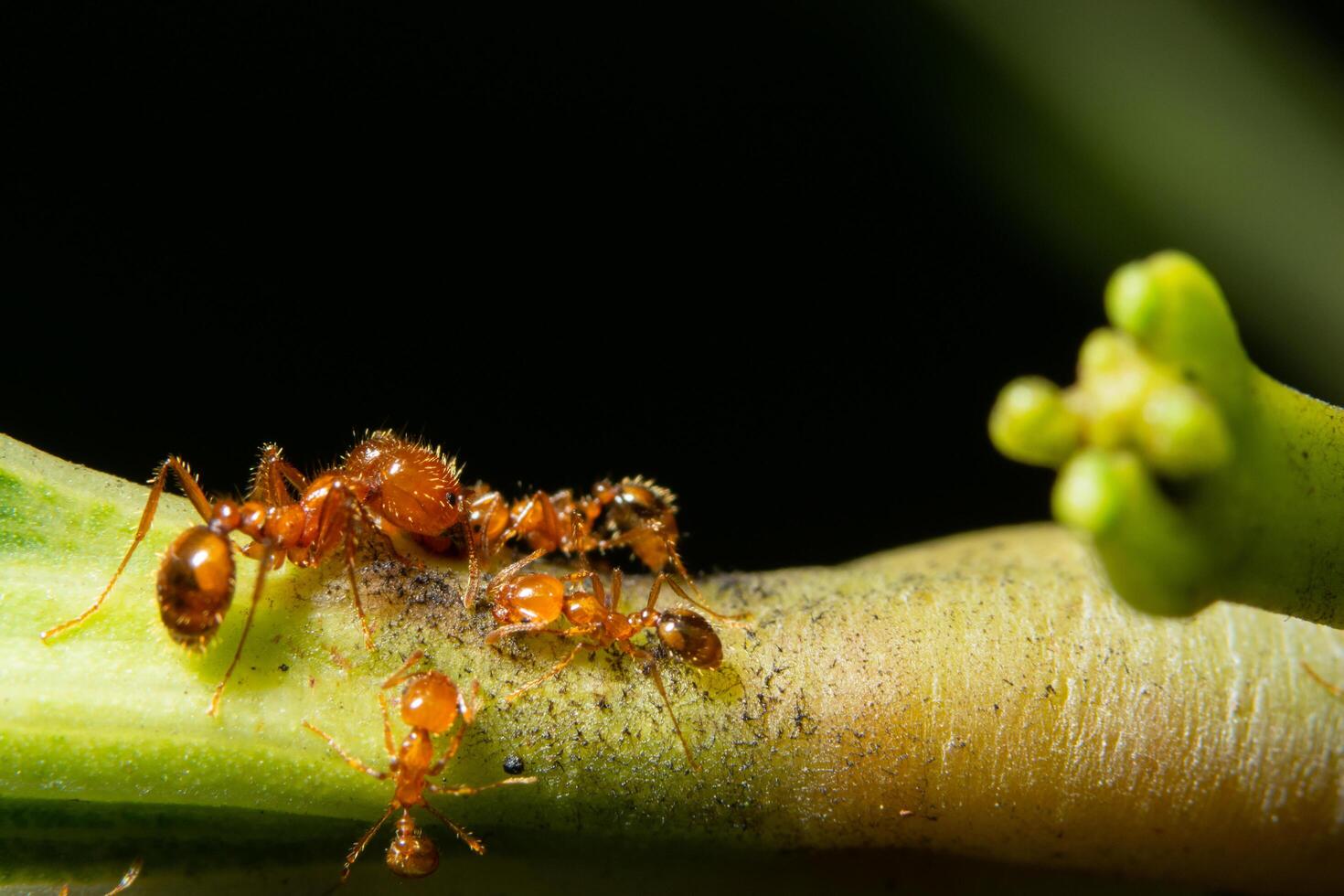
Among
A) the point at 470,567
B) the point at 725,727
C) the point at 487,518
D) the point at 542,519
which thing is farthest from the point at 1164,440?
the point at 542,519

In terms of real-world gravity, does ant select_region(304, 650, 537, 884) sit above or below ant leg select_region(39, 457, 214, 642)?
below

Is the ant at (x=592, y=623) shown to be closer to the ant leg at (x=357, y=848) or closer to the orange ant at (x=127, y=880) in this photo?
the ant leg at (x=357, y=848)

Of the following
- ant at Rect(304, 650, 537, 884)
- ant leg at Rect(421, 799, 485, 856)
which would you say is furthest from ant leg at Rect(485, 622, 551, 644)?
ant leg at Rect(421, 799, 485, 856)

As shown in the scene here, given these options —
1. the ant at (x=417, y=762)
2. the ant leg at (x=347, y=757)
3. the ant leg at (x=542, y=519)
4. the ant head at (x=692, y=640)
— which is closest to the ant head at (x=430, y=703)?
the ant at (x=417, y=762)

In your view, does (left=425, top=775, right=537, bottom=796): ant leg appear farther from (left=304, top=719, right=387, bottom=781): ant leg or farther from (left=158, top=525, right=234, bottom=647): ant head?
(left=158, top=525, right=234, bottom=647): ant head

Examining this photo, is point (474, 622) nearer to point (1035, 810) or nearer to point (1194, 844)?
point (1035, 810)

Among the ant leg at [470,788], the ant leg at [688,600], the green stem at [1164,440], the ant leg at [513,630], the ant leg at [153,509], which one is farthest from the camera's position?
the ant leg at [688,600]

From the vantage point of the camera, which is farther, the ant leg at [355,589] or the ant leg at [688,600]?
the ant leg at [688,600]

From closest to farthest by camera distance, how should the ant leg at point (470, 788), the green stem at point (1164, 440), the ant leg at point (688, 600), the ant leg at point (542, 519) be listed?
1. the green stem at point (1164, 440)
2. the ant leg at point (470, 788)
3. the ant leg at point (688, 600)
4. the ant leg at point (542, 519)

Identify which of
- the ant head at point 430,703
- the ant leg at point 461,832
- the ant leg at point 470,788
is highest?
the ant head at point 430,703
